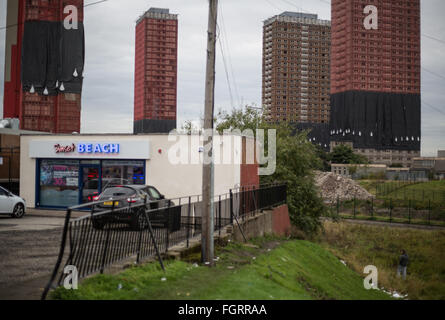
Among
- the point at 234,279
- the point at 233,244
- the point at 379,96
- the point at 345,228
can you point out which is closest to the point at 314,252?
the point at 233,244

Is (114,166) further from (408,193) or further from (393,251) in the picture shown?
(408,193)

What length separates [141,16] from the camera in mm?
192875

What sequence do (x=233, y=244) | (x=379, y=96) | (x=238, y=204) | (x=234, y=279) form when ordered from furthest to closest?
1. (x=379, y=96)
2. (x=238, y=204)
3. (x=233, y=244)
4. (x=234, y=279)

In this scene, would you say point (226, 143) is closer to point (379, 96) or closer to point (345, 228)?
point (345, 228)

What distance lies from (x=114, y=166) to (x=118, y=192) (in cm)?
725

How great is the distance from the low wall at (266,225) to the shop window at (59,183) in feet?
34.5

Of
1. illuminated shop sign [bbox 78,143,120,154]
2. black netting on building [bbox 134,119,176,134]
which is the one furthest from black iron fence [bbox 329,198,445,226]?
black netting on building [bbox 134,119,176,134]

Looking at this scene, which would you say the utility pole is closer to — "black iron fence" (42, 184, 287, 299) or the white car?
"black iron fence" (42, 184, 287, 299)

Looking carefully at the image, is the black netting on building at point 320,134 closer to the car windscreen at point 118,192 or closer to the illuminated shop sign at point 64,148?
the illuminated shop sign at point 64,148

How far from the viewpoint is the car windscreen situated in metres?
14.9

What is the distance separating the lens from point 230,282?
25.9 feet

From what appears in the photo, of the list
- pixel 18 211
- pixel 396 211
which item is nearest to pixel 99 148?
pixel 18 211

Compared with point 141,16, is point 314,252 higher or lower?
lower

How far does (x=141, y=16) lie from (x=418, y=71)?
119800 mm
